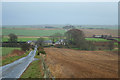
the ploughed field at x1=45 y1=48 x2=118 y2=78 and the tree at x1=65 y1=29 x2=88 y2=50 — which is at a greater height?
the tree at x1=65 y1=29 x2=88 y2=50

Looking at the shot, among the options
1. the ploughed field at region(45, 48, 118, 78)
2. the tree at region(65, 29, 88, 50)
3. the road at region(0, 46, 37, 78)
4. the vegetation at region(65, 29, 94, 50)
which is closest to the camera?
the ploughed field at region(45, 48, 118, 78)

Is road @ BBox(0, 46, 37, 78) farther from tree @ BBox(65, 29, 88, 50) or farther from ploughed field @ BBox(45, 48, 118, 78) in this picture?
tree @ BBox(65, 29, 88, 50)

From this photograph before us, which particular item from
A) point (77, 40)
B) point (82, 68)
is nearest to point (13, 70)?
point (82, 68)

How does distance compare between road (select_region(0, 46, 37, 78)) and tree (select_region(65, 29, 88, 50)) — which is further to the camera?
tree (select_region(65, 29, 88, 50))

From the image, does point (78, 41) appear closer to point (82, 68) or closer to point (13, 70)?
point (82, 68)

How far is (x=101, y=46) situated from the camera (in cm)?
3762

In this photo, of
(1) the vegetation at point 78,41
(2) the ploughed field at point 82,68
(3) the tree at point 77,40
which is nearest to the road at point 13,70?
(2) the ploughed field at point 82,68

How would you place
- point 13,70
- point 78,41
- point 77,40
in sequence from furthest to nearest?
point 77,40 < point 78,41 < point 13,70

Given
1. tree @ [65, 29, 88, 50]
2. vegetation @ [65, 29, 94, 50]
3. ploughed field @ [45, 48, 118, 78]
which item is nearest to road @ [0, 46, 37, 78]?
ploughed field @ [45, 48, 118, 78]

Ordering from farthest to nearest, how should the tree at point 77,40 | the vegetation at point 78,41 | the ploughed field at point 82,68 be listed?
the tree at point 77,40 < the vegetation at point 78,41 < the ploughed field at point 82,68

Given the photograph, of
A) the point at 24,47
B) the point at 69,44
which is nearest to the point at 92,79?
the point at 24,47

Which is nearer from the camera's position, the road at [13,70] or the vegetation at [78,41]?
the road at [13,70]

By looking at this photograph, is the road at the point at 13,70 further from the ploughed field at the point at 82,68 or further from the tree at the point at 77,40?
the tree at the point at 77,40

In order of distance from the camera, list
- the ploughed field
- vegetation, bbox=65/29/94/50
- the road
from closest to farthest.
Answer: the ploughed field < the road < vegetation, bbox=65/29/94/50
